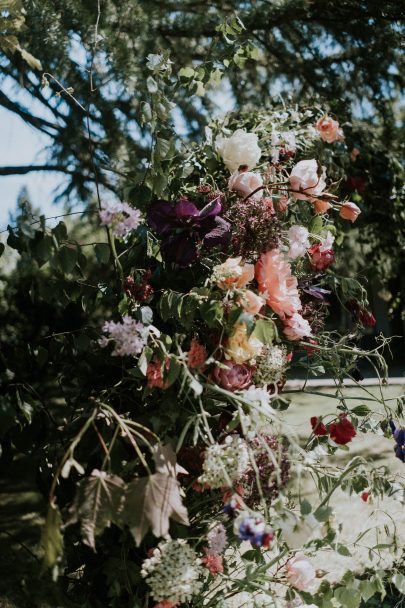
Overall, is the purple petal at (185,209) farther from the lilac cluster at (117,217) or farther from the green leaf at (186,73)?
the green leaf at (186,73)

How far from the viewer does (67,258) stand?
128 centimetres

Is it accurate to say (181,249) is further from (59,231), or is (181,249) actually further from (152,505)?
(152,505)

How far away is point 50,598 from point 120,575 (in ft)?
4.67

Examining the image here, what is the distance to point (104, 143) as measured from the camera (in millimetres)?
3795

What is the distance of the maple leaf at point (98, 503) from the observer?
0.99 m

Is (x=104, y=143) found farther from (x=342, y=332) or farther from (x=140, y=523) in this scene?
(x=140, y=523)

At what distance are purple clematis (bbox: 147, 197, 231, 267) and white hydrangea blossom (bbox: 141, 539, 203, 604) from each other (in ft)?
1.77

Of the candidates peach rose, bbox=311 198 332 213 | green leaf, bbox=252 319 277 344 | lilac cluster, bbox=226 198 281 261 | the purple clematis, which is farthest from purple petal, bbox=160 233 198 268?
peach rose, bbox=311 198 332 213

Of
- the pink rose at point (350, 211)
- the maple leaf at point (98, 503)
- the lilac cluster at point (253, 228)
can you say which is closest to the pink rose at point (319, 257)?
the pink rose at point (350, 211)

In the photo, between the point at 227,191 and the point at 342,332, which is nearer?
the point at 227,191

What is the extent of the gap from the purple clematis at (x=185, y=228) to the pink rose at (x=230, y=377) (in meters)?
0.23

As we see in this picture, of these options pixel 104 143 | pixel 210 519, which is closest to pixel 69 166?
pixel 104 143

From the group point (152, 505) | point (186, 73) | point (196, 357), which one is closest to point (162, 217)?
point (196, 357)

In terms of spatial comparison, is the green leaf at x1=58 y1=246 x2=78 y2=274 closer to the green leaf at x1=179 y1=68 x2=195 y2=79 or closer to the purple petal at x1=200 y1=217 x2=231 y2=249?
the purple petal at x1=200 y1=217 x2=231 y2=249
